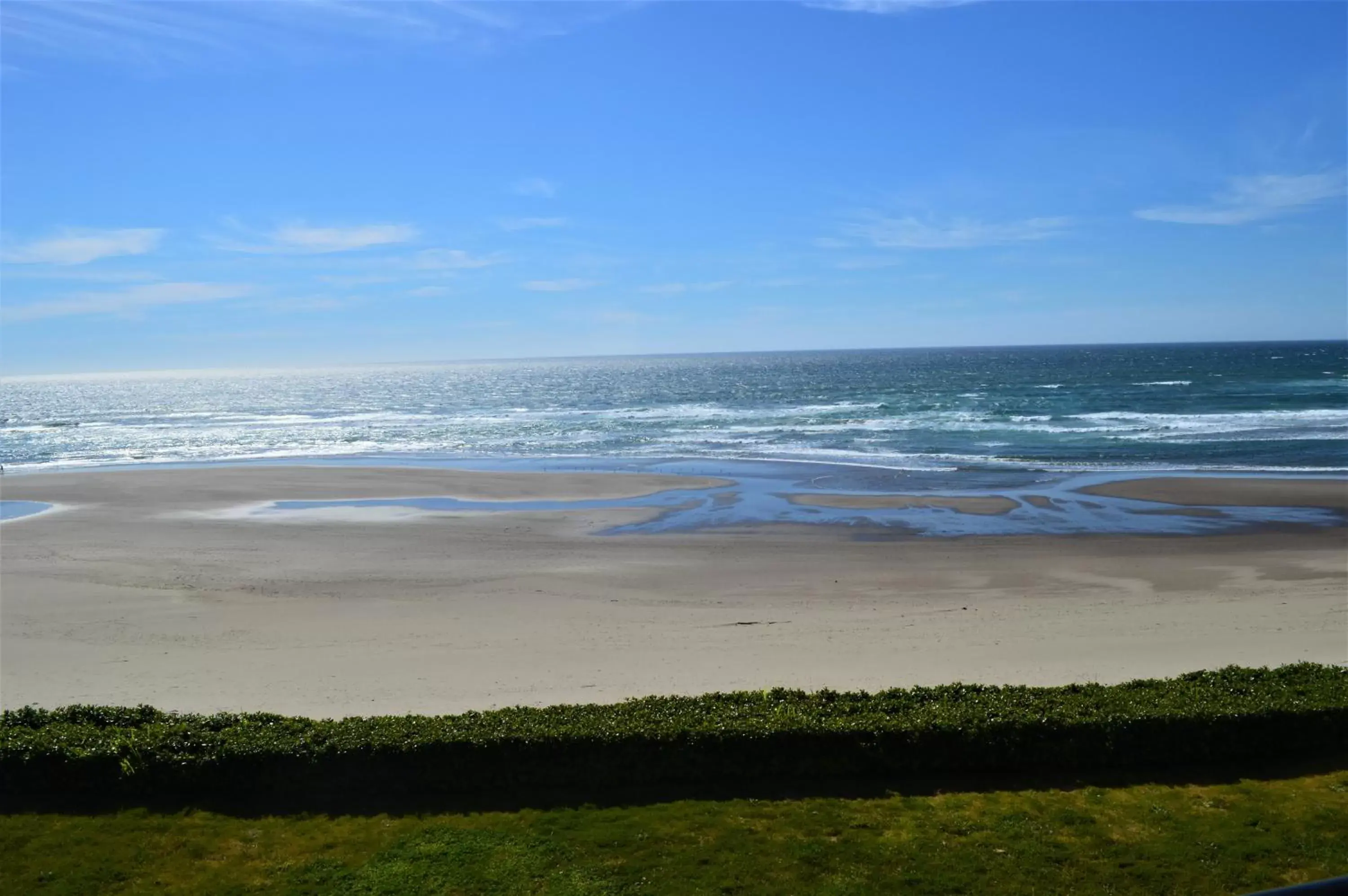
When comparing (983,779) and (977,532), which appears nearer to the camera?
(983,779)

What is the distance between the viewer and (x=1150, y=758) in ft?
29.6

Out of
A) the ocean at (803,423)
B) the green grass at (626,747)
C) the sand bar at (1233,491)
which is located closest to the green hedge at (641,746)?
the green grass at (626,747)

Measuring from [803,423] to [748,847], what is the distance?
52.8 meters

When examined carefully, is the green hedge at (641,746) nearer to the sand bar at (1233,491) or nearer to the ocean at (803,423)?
the sand bar at (1233,491)

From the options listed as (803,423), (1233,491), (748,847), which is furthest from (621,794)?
(803,423)

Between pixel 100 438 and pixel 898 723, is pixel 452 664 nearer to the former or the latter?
pixel 898 723

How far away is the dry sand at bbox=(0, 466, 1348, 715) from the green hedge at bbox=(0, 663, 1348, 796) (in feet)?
8.99

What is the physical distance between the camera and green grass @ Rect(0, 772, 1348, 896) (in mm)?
7121

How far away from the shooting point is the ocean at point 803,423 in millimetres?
41812

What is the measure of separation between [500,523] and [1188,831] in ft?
68.6

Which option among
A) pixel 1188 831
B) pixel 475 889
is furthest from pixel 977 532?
pixel 475 889

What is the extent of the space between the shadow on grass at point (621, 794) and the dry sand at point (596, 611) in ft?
9.71

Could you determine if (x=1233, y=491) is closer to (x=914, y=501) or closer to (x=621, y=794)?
(x=914, y=501)

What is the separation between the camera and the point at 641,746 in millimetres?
8805
